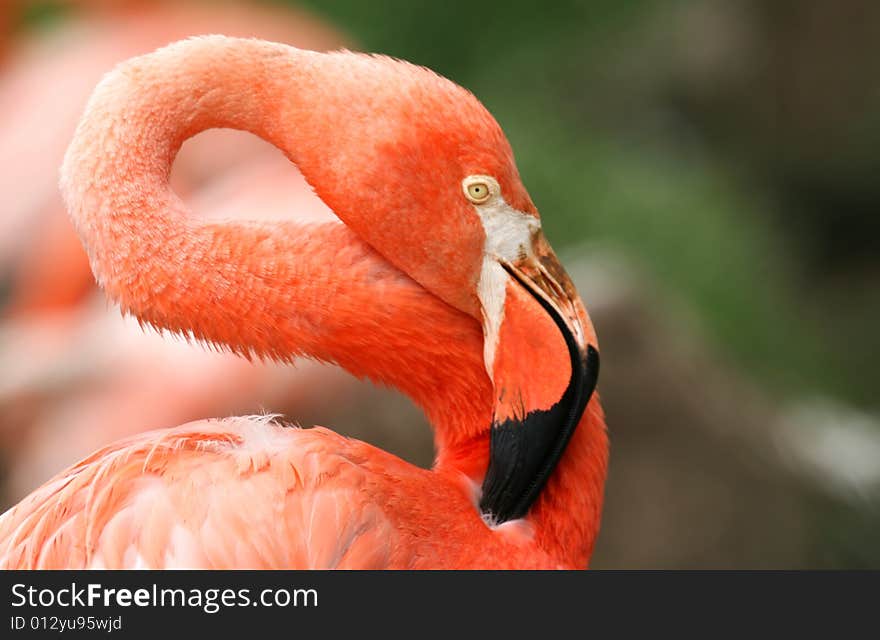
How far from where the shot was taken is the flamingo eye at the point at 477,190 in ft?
6.77

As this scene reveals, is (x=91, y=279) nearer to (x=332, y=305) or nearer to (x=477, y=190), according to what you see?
(x=332, y=305)

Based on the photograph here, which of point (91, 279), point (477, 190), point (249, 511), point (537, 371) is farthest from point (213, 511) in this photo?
point (91, 279)

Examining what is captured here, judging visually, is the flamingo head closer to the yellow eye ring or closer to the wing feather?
the yellow eye ring

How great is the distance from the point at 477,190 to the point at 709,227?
3985mm

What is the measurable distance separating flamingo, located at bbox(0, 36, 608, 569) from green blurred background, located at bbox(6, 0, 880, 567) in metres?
2.07

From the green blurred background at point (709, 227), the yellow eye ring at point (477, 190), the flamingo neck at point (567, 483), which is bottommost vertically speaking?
the green blurred background at point (709, 227)

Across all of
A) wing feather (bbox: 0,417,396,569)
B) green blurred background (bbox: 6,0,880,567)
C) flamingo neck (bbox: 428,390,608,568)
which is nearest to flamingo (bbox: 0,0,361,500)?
green blurred background (bbox: 6,0,880,567)

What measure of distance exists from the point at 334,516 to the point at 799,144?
6083mm

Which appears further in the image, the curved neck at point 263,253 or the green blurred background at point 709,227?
the green blurred background at point 709,227

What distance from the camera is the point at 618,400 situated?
13.9 ft

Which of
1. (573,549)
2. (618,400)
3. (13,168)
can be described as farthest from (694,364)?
(13,168)

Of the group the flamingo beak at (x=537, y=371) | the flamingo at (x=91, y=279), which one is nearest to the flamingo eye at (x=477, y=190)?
the flamingo beak at (x=537, y=371)

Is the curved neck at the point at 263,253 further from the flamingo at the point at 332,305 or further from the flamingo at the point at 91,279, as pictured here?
the flamingo at the point at 91,279

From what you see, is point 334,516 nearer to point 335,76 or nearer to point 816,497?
point 335,76
